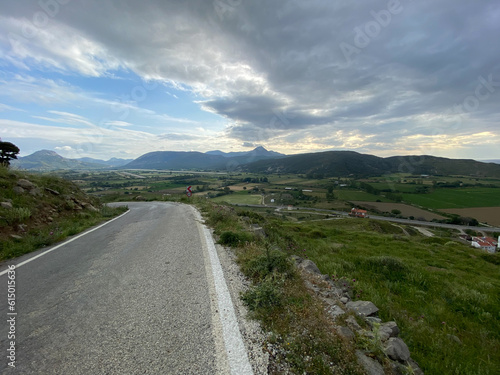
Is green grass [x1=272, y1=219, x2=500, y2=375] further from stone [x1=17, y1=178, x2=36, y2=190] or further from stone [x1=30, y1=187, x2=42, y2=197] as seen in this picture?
stone [x1=17, y1=178, x2=36, y2=190]

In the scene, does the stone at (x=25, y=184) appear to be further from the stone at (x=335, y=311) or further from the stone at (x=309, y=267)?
the stone at (x=335, y=311)

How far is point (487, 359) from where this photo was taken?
376cm

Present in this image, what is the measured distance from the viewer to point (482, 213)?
69.8 metres

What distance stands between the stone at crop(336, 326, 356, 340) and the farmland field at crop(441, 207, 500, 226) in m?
90.4

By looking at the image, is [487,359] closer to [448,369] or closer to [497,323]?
[448,369]

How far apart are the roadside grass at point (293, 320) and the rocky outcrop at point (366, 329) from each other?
0.81ft

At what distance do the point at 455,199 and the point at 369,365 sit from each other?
391ft

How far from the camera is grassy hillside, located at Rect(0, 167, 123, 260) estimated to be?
7246mm

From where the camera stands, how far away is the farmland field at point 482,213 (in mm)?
64250

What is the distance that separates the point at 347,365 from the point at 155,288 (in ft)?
11.4

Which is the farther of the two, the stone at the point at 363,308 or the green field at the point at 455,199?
the green field at the point at 455,199

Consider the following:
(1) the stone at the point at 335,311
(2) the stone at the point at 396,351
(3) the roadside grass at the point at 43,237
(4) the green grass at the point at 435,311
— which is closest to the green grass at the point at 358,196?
(4) the green grass at the point at 435,311

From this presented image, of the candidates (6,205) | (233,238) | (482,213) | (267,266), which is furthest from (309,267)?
(482,213)

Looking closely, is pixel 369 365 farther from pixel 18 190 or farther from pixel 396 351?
pixel 18 190
